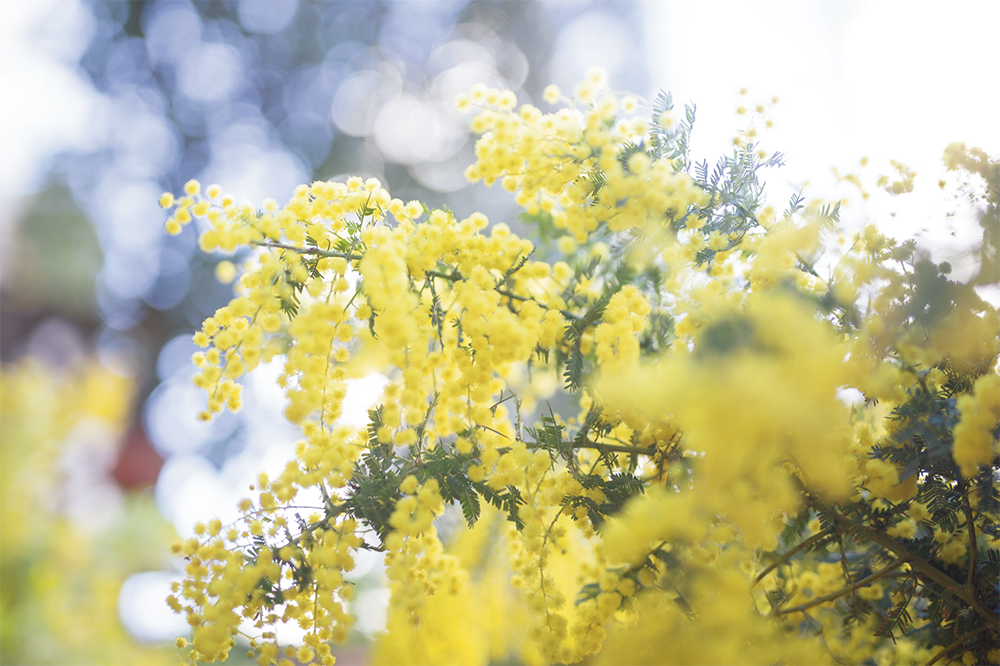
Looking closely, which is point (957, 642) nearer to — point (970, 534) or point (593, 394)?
point (970, 534)

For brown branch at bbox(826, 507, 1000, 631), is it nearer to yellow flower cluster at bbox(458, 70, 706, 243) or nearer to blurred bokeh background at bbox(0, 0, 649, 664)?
yellow flower cluster at bbox(458, 70, 706, 243)

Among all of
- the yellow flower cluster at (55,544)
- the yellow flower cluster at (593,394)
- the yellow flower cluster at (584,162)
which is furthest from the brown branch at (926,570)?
the yellow flower cluster at (55,544)

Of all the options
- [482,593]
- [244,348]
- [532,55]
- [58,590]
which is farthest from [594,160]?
[532,55]

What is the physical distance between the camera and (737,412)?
435mm

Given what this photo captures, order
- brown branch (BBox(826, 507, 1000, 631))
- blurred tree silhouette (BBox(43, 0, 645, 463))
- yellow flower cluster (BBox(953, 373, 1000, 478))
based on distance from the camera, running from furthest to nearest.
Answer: blurred tree silhouette (BBox(43, 0, 645, 463)) → brown branch (BBox(826, 507, 1000, 631)) → yellow flower cluster (BBox(953, 373, 1000, 478))

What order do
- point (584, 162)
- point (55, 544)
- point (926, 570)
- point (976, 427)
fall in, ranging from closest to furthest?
point (976, 427) < point (926, 570) < point (584, 162) < point (55, 544)

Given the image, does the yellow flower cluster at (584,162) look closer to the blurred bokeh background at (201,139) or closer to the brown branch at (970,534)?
the brown branch at (970,534)

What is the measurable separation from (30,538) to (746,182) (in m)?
3.50

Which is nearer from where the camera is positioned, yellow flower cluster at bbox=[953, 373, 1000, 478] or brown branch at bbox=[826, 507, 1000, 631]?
yellow flower cluster at bbox=[953, 373, 1000, 478]

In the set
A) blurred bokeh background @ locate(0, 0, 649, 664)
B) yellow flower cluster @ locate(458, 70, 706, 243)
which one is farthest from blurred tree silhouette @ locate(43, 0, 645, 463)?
yellow flower cluster @ locate(458, 70, 706, 243)

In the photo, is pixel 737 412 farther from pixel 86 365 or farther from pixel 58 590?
pixel 86 365

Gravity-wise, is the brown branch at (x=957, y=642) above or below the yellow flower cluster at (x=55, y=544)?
below

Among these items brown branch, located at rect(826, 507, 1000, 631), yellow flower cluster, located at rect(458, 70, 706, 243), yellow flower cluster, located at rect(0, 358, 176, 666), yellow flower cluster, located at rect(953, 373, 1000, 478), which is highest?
yellow flower cluster, located at rect(0, 358, 176, 666)

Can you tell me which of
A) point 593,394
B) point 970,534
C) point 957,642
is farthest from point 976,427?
point 593,394
